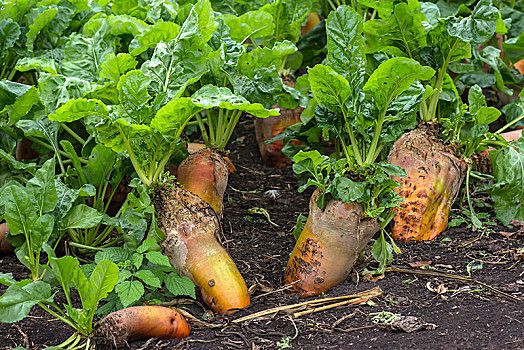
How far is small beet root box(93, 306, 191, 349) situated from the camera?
1.95 metres

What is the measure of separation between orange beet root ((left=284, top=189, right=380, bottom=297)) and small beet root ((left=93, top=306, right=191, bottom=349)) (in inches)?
22.6

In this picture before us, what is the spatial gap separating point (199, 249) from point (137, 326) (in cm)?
50

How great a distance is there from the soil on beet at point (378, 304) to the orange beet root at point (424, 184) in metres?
0.08

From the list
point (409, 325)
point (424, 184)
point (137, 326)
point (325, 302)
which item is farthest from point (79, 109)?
point (424, 184)

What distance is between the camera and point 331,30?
252 centimetres

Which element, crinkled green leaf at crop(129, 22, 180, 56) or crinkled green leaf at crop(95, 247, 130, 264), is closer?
crinkled green leaf at crop(95, 247, 130, 264)

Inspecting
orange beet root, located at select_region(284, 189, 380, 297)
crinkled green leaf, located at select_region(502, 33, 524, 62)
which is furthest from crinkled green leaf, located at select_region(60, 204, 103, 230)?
crinkled green leaf, located at select_region(502, 33, 524, 62)

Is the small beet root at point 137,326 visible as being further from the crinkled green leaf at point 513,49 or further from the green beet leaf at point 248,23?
the crinkled green leaf at point 513,49

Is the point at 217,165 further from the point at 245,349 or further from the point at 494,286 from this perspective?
the point at 494,286

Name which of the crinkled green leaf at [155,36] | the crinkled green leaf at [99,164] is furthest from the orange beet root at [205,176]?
the crinkled green leaf at [155,36]

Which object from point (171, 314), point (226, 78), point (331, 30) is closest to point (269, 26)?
point (226, 78)

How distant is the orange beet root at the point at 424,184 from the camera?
2.73 meters

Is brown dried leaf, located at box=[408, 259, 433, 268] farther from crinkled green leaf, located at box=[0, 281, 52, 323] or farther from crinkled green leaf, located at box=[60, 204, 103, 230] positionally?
crinkled green leaf, located at box=[0, 281, 52, 323]

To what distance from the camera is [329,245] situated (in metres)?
2.34
